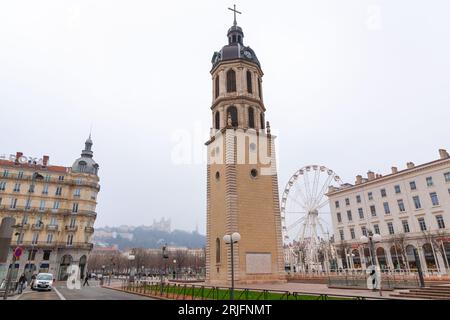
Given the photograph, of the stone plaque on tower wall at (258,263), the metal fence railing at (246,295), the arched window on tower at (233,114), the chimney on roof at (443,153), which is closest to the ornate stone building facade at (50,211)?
the arched window on tower at (233,114)

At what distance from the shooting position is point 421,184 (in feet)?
140

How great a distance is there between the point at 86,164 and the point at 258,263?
44.5 m

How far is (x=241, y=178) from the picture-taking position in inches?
1054

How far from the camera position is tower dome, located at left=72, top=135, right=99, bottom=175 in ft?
184

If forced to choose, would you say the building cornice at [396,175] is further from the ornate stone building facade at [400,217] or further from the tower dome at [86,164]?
the tower dome at [86,164]

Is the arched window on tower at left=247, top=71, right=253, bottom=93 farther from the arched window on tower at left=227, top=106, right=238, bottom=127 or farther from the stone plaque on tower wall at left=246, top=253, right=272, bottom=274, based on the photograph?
the stone plaque on tower wall at left=246, top=253, right=272, bottom=274

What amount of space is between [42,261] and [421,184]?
60.5 metres

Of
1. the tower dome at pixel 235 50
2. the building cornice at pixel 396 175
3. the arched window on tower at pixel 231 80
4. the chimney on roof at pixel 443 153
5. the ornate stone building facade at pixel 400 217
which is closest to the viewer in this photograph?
the arched window on tower at pixel 231 80

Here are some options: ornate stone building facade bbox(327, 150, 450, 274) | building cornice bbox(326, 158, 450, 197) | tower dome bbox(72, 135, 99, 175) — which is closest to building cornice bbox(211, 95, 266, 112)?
ornate stone building facade bbox(327, 150, 450, 274)

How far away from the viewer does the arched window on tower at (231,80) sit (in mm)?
30703

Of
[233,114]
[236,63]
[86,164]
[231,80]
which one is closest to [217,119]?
[233,114]

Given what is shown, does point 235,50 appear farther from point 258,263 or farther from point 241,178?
point 258,263
